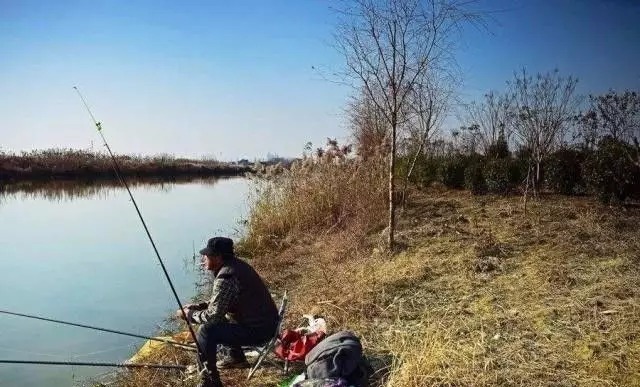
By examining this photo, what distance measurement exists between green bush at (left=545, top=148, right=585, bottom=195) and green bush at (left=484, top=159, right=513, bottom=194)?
3.82 ft

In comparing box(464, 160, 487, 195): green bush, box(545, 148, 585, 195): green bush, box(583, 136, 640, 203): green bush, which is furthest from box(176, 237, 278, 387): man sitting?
box(464, 160, 487, 195): green bush

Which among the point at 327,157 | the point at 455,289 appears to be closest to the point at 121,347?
the point at 455,289

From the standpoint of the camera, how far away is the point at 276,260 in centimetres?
965

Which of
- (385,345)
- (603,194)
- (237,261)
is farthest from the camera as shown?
(603,194)

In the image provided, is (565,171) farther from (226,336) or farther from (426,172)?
(226,336)

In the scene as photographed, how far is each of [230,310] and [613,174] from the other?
28.5ft

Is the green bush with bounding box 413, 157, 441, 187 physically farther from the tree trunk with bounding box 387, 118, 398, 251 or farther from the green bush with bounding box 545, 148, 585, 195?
the tree trunk with bounding box 387, 118, 398, 251

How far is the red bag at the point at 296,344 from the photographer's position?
15.7 ft

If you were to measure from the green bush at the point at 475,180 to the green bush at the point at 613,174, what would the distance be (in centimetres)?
367

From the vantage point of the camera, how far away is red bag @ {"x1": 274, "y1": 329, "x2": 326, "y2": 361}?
4.79 metres

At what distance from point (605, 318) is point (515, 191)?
967 cm

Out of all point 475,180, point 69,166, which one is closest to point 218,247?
point 475,180

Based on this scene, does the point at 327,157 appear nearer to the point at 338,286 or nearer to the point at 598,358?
the point at 338,286

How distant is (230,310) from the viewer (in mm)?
4648
